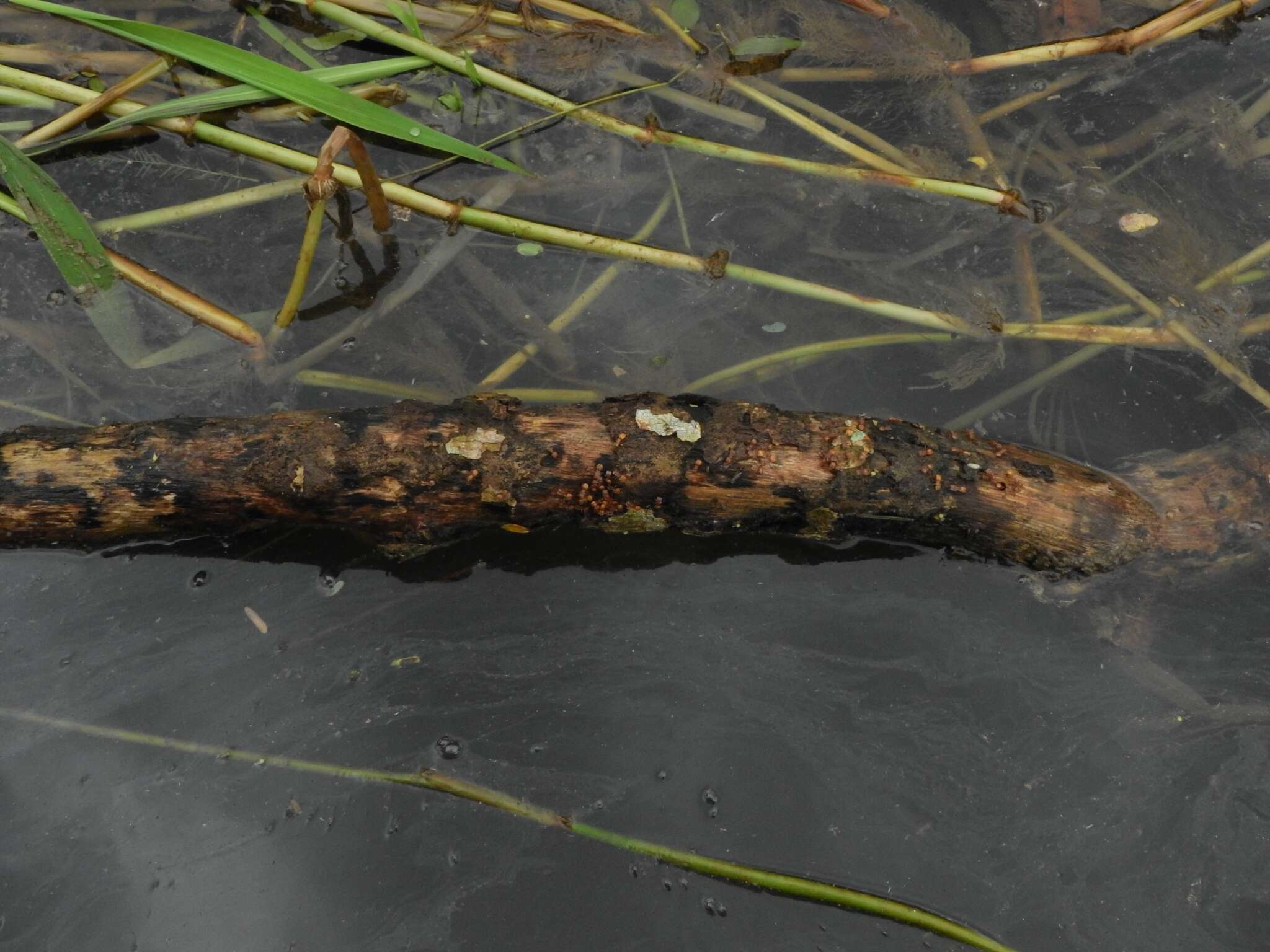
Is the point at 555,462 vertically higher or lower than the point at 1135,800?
higher

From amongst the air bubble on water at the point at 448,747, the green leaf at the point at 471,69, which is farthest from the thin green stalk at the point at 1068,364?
the green leaf at the point at 471,69

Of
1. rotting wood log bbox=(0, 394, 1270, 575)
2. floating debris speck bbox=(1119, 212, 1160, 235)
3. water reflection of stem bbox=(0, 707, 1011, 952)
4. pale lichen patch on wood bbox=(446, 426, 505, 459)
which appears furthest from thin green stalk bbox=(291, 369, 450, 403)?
floating debris speck bbox=(1119, 212, 1160, 235)

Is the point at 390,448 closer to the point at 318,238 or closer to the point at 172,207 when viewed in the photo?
the point at 318,238

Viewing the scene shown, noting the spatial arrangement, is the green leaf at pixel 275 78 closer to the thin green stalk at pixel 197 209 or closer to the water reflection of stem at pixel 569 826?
the thin green stalk at pixel 197 209

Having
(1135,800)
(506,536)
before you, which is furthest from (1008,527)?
(506,536)

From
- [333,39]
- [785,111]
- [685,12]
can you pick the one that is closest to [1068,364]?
[785,111]

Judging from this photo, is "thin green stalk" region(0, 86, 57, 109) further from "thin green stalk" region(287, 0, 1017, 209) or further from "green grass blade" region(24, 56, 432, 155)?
"thin green stalk" region(287, 0, 1017, 209)
